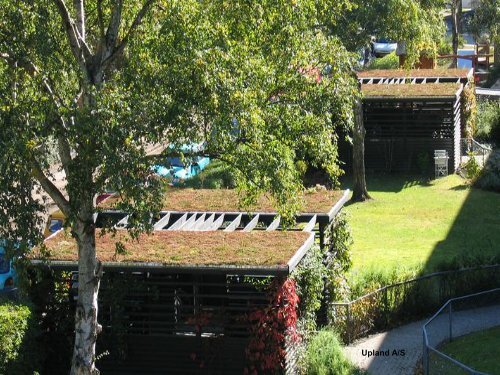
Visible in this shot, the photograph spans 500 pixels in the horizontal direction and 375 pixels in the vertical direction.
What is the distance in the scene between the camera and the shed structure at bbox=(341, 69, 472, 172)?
33531 millimetres

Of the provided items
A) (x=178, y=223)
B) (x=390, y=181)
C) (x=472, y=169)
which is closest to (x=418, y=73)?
(x=390, y=181)

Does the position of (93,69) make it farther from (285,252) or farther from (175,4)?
(285,252)

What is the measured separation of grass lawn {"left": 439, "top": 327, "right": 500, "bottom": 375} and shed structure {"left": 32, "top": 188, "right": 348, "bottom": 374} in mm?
3242

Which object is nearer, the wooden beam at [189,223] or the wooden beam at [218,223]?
the wooden beam at [189,223]

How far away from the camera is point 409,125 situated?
112 ft

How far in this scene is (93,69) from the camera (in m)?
14.2

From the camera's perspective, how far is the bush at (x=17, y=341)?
14641 millimetres

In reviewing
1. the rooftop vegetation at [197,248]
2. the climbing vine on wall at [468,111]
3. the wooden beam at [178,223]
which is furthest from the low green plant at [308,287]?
the climbing vine on wall at [468,111]

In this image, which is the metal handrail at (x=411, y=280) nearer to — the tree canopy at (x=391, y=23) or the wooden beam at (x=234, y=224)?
the wooden beam at (x=234, y=224)

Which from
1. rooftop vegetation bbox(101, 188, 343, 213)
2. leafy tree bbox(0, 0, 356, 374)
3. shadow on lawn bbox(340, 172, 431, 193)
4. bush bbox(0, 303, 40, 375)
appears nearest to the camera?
leafy tree bbox(0, 0, 356, 374)

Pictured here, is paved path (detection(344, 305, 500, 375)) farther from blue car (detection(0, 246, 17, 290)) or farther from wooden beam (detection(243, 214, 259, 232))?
blue car (detection(0, 246, 17, 290))

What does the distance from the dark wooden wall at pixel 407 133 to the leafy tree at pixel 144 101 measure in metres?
18.3

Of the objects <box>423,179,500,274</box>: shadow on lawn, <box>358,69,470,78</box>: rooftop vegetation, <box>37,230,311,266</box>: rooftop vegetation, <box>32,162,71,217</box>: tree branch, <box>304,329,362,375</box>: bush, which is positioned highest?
<box>32,162,71,217</box>: tree branch

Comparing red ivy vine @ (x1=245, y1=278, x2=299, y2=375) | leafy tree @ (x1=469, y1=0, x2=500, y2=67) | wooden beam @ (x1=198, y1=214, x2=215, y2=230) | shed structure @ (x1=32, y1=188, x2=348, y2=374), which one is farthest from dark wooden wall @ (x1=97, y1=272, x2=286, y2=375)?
leafy tree @ (x1=469, y1=0, x2=500, y2=67)
